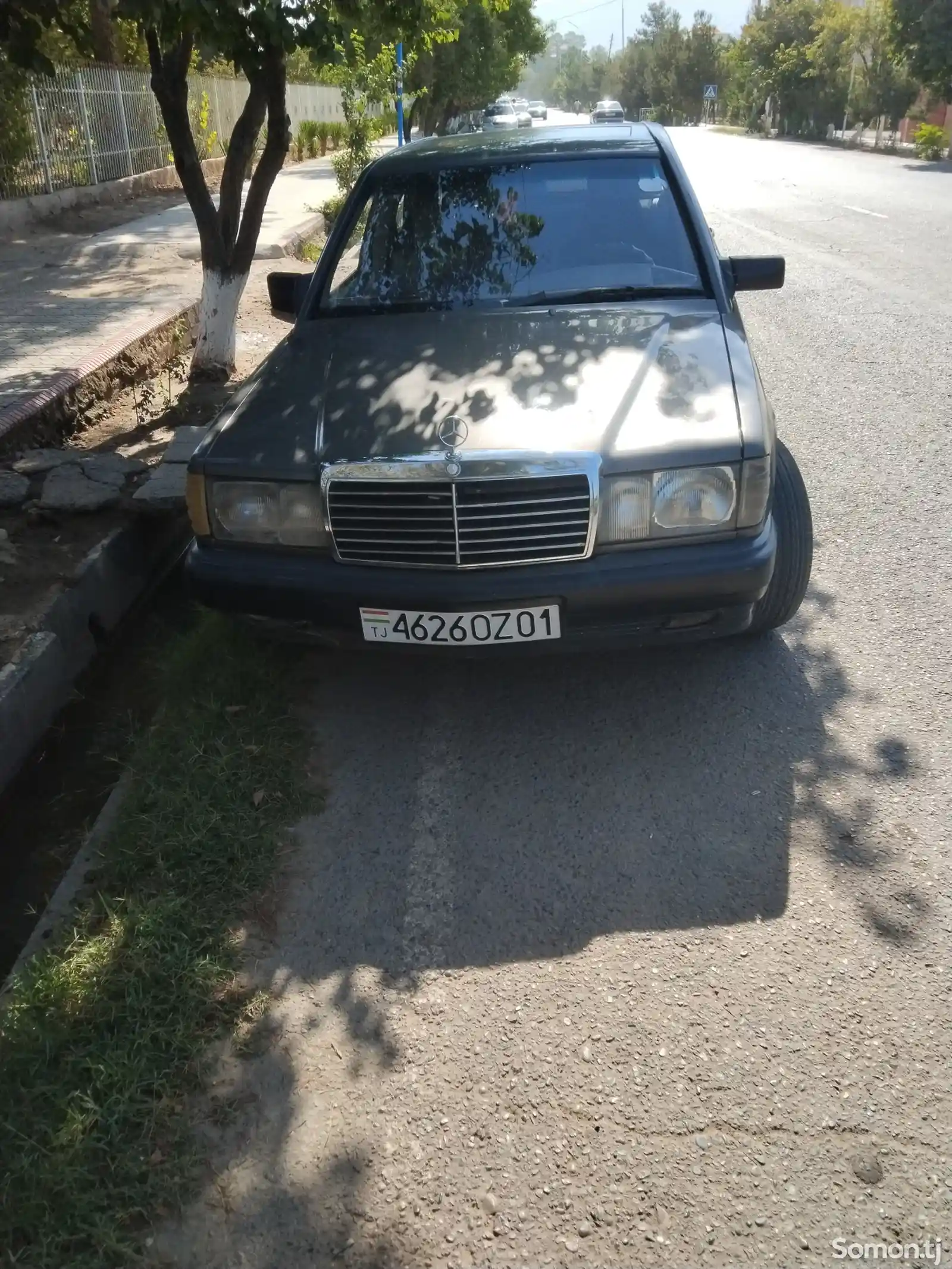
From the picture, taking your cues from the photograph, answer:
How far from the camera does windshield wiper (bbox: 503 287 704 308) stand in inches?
155

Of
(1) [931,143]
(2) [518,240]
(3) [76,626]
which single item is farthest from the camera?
(1) [931,143]

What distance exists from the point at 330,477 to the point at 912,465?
364 cm

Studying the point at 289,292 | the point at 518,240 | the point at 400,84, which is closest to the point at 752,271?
the point at 518,240

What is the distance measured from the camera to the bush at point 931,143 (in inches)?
1321

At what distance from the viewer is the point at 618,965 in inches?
101

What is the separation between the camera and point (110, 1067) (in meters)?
2.27

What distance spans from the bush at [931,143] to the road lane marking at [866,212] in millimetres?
19449

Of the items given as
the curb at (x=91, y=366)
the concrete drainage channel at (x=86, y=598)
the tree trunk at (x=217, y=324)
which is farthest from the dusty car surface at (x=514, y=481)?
the tree trunk at (x=217, y=324)

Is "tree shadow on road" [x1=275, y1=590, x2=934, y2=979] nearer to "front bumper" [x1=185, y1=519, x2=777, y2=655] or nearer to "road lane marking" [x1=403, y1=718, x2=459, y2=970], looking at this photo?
"road lane marking" [x1=403, y1=718, x2=459, y2=970]

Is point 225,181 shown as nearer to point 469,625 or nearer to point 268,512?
point 268,512

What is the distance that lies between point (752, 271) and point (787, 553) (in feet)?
4.41

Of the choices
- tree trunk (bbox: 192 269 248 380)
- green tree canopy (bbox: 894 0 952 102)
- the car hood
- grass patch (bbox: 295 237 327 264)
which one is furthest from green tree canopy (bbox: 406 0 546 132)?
the car hood

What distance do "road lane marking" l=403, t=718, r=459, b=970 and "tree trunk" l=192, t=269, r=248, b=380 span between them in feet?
15.8

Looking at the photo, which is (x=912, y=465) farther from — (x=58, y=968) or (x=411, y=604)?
(x=58, y=968)
